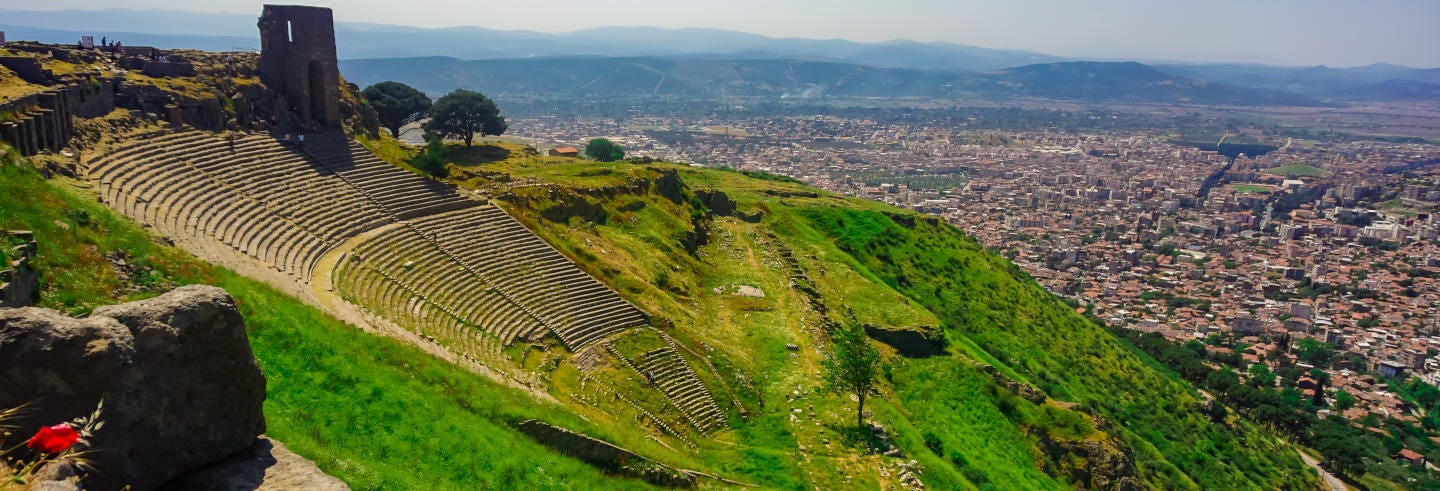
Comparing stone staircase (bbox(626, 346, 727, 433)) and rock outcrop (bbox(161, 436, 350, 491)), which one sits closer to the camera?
rock outcrop (bbox(161, 436, 350, 491))

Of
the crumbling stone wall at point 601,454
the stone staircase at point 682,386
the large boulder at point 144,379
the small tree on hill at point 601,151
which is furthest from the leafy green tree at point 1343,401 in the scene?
the large boulder at point 144,379

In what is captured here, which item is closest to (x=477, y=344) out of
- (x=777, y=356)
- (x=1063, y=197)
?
(x=777, y=356)

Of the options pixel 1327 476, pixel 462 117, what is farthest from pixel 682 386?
pixel 1327 476

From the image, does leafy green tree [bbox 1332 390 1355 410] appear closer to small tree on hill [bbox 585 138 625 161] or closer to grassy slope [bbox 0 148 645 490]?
small tree on hill [bbox 585 138 625 161]

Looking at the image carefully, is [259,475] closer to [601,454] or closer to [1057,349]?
[601,454]

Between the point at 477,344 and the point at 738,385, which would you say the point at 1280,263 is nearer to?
the point at 738,385

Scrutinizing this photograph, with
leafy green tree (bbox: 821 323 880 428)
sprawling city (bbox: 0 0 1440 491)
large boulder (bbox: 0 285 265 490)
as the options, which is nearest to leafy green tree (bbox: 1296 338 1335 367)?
sprawling city (bbox: 0 0 1440 491)
